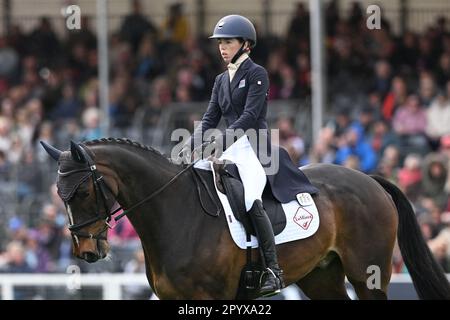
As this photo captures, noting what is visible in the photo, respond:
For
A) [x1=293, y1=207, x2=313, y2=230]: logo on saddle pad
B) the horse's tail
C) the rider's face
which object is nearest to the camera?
the rider's face

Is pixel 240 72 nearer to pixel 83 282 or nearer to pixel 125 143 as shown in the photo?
pixel 125 143

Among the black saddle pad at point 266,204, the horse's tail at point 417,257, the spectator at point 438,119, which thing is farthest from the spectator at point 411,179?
the black saddle pad at point 266,204

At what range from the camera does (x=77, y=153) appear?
7.76m

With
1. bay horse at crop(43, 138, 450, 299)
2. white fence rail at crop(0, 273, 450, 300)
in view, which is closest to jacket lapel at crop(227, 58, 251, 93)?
bay horse at crop(43, 138, 450, 299)

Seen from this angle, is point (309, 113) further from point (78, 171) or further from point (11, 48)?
point (78, 171)

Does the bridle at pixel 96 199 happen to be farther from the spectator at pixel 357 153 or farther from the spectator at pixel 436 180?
the spectator at pixel 357 153

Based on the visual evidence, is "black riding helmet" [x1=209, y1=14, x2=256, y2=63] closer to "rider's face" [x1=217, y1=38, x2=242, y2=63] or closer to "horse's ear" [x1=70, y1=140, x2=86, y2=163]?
"rider's face" [x1=217, y1=38, x2=242, y2=63]

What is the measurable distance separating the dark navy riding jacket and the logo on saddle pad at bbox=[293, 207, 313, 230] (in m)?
0.13

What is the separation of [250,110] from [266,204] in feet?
2.63

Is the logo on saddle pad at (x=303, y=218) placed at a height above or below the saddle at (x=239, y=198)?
below

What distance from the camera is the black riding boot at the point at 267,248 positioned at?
8.20 meters

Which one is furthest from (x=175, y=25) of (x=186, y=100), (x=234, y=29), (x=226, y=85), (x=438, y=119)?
(x=234, y=29)

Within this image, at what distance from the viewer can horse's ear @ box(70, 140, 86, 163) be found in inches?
304
